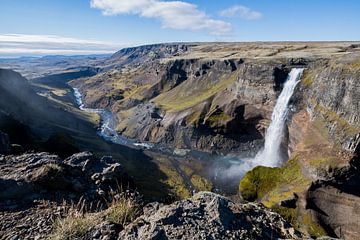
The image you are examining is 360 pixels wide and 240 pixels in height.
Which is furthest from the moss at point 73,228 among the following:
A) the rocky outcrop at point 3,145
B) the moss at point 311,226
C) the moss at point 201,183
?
the moss at point 201,183

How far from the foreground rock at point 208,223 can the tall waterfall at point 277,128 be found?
67.1 metres

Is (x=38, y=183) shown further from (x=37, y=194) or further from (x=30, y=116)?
(x=30, y=116)

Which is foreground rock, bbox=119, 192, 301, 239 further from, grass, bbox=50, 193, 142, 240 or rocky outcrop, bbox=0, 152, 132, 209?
rocky outcrop, bbox=0, 152, 132, 209

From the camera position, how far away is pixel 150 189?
2421 inches

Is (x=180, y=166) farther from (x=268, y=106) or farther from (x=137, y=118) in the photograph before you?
(x=137, y=118)

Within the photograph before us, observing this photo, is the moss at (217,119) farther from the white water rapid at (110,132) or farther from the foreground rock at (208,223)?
the foreground rock at (208,223)

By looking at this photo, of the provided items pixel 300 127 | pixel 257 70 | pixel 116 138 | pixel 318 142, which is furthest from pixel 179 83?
pixel 318 142

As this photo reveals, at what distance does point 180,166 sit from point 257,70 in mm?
33804

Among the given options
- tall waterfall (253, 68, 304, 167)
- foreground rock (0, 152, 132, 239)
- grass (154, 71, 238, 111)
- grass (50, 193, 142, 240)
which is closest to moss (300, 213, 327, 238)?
tall waterfall (253, 68, 304, 167)

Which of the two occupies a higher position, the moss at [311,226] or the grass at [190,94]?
the grass at [190,94]

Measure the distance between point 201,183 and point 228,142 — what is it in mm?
24665

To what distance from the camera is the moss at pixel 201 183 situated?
68562mm

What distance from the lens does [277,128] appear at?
79.5 m

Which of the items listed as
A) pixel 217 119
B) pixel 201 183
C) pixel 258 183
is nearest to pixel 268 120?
pixel 217 119
